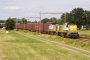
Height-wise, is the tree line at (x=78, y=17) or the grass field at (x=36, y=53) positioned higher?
the tree line at (x=78, y=17)

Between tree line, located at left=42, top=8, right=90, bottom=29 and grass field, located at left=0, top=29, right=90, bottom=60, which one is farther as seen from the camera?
tree line, located at left=42, top=8, right=90, bottom=29

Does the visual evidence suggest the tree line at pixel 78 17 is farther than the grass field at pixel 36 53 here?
Yes

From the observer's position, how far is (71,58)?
60.8 feet

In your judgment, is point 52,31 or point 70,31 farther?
point 52,31

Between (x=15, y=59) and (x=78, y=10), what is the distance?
5179 inches

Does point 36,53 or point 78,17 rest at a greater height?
point 78,17

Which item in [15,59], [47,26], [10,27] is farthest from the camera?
[10,27]

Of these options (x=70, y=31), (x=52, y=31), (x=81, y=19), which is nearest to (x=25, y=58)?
(x=70, y=31)

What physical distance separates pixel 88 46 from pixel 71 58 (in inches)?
338

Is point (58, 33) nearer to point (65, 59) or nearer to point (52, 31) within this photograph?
point (52, 31)

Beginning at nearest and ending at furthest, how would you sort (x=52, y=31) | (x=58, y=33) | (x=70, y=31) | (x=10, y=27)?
(x=70, y=31), (x=58, y=33), (x=52, y=31), (x=10, y=27)

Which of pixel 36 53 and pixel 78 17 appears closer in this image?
pixel 36 53

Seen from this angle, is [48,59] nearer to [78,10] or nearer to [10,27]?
[10,27]

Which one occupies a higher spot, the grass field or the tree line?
the tree line
